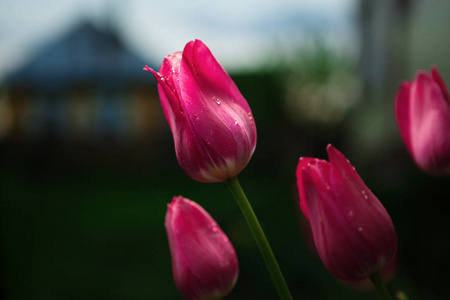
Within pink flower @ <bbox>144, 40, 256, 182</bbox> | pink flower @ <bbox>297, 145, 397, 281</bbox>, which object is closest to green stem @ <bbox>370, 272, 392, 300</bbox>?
pink flower @ <bbox>297, 145, 397, 281</bbox>

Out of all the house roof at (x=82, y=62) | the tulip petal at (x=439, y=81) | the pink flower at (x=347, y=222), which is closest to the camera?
the pink flower at (x=347, y=222)

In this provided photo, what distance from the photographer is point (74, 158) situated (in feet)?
30.1

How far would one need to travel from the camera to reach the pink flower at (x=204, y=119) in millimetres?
359

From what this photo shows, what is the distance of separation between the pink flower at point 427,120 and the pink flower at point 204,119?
0.19 meters

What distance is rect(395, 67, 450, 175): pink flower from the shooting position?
0.44 metres

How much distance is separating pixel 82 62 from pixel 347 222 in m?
8.39

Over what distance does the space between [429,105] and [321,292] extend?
7.70 feet

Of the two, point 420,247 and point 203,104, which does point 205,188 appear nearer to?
point 420,247

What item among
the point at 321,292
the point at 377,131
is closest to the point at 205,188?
the point at 377,131

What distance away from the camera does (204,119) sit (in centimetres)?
36

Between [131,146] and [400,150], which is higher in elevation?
[400,150]

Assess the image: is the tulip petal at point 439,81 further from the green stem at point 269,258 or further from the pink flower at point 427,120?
the green stem at point 269,258

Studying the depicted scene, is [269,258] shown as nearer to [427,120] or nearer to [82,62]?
[427,120]

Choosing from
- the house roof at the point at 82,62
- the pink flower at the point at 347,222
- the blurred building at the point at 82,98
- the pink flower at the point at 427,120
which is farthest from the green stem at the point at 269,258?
the house roof at the point at 82,62
